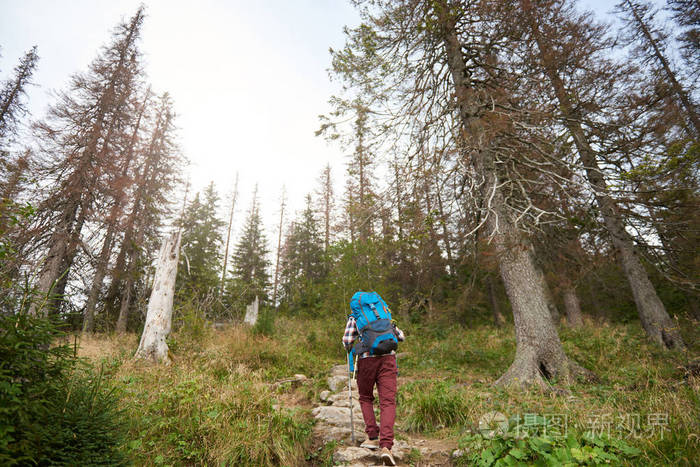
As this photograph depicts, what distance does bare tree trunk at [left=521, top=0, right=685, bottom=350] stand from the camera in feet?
23.7

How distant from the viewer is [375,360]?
378 centimetres

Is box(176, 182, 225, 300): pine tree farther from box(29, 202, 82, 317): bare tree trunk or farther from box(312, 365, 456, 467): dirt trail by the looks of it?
box(312, 365, 456, 467): dirt trail

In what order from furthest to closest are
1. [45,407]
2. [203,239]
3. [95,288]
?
[203,239]
[95,288]
[45,407]

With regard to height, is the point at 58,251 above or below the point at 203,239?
below

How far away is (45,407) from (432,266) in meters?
15.3

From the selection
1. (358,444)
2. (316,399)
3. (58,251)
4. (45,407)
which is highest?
(58,251)

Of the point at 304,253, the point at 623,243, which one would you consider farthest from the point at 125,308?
the point at 623,243

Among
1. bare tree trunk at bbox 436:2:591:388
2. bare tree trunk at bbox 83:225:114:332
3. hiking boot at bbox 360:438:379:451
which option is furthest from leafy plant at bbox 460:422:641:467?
bare tree trunk at bbox 83:225:114:332

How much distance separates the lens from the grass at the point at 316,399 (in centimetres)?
281

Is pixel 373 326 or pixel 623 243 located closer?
pixel 373 326

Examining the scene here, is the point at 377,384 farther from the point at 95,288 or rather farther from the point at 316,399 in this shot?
the point at 95,288

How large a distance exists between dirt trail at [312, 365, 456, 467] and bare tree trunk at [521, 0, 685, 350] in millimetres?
6939

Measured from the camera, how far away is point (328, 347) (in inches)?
402

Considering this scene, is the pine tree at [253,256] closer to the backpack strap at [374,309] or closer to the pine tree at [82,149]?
the pine tree at [82,149]
